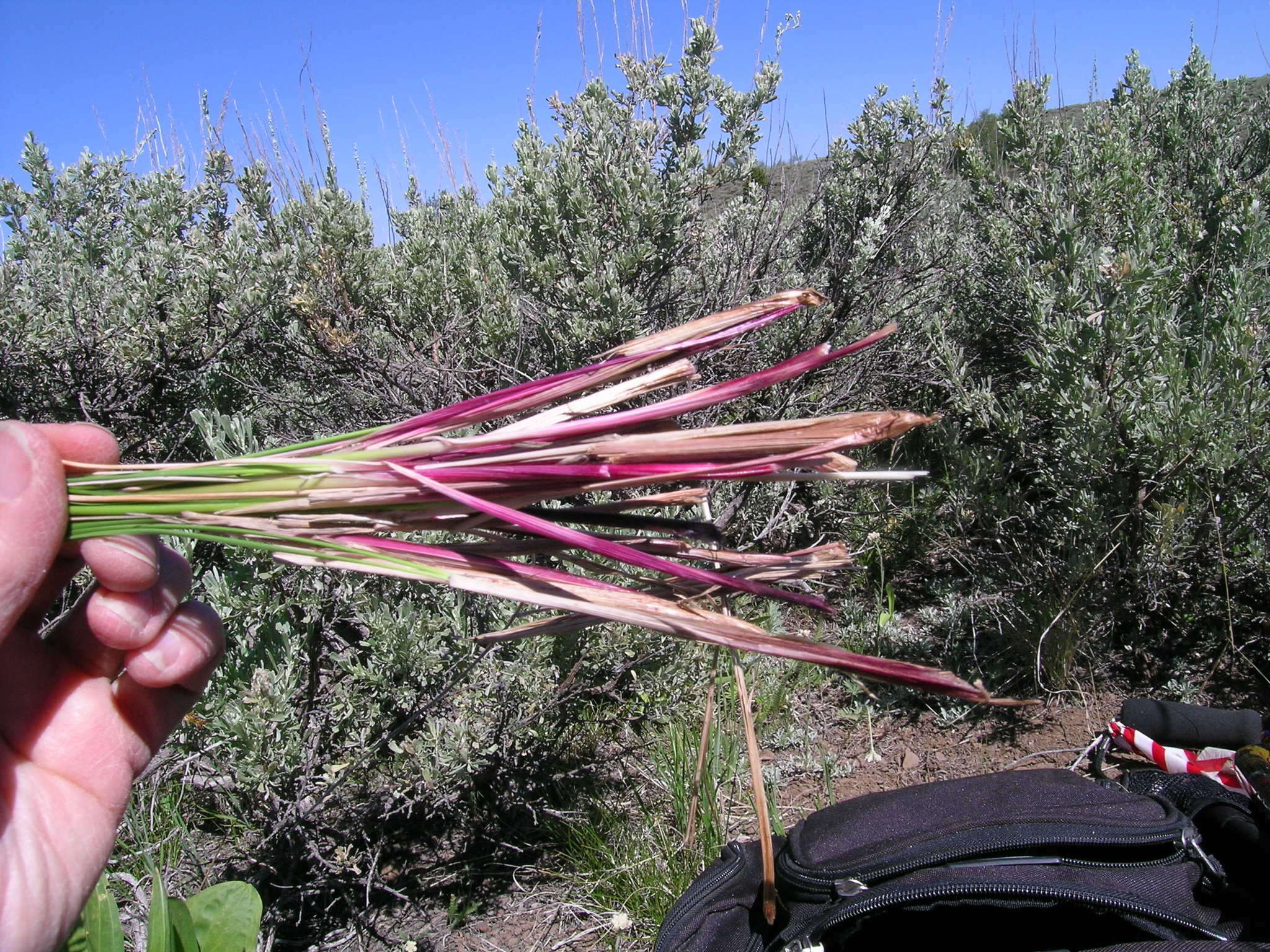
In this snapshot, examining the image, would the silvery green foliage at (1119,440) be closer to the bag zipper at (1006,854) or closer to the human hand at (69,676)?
the bag zipper at (1006,854)

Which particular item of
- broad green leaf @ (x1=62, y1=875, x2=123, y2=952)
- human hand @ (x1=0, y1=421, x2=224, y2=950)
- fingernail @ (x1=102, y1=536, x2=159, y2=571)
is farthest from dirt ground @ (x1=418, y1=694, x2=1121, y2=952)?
fingernail @ (x1=102, y1=536, x2=159, y2=571)

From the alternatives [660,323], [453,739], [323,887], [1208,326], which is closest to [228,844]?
[323,887]

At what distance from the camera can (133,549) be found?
1.05 metres

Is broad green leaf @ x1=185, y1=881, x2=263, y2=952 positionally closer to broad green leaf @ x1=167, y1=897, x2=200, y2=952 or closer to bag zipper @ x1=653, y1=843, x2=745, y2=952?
broad green leaf @ x1=167, y1=897, x2=200, y2=952

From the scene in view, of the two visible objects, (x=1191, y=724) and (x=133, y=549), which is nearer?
(x=133, y=549)

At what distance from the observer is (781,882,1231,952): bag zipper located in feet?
4.69

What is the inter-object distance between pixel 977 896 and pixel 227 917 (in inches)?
59.9

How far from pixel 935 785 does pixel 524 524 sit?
1441mm

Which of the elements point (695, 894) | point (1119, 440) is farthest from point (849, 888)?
point (1119, 440)

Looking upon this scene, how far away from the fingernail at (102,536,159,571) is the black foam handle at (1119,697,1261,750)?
2.61 meters

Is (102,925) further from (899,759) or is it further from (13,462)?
(899,759)

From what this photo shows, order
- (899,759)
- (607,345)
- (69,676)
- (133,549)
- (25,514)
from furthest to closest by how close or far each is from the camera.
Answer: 1. (607,345)
2. (899,759)
3. (69,676)
4. (133,549)
5. (25,514)

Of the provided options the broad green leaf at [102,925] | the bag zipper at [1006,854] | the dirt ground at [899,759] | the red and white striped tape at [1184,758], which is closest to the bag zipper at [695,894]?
the bag zipper at [1006,854]

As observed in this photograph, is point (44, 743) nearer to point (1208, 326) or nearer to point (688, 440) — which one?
point (688, 440)
